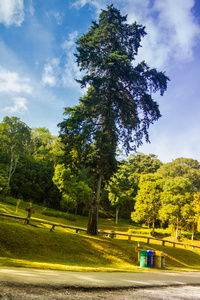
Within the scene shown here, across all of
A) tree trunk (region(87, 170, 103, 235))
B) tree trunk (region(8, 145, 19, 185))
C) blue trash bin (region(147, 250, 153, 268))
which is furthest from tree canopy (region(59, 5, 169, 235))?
tree trunk (region(8, 145, 19, 185))

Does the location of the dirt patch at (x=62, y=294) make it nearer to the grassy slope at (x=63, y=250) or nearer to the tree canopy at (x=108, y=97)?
the grassy slope at (x=63, y=250)

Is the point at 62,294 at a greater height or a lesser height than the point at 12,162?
lesser

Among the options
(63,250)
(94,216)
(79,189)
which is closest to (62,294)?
(63,250)

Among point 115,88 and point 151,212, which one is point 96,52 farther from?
point 151,212

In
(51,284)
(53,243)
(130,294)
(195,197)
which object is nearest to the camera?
(51,284)

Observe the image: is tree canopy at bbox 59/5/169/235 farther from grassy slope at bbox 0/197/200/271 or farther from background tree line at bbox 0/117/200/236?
background tree line at bbox 0/117/200/236

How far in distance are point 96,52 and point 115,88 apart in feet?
13.3

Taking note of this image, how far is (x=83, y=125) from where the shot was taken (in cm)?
1580

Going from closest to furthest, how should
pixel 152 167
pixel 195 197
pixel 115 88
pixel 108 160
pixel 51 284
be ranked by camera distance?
pixel 51 284 → pixel 108 160 → pixel 115 88 → pixel 195 197 → pixel 152 167

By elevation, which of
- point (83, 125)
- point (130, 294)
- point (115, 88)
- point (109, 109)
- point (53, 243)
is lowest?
point (53, 243)

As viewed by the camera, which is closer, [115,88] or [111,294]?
[111,294]

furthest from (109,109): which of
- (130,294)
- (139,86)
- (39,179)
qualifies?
(39,179)

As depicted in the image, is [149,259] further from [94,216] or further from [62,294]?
[62,294]

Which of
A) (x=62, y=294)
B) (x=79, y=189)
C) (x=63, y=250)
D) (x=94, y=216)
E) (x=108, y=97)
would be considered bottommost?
(x=63, y=250)
